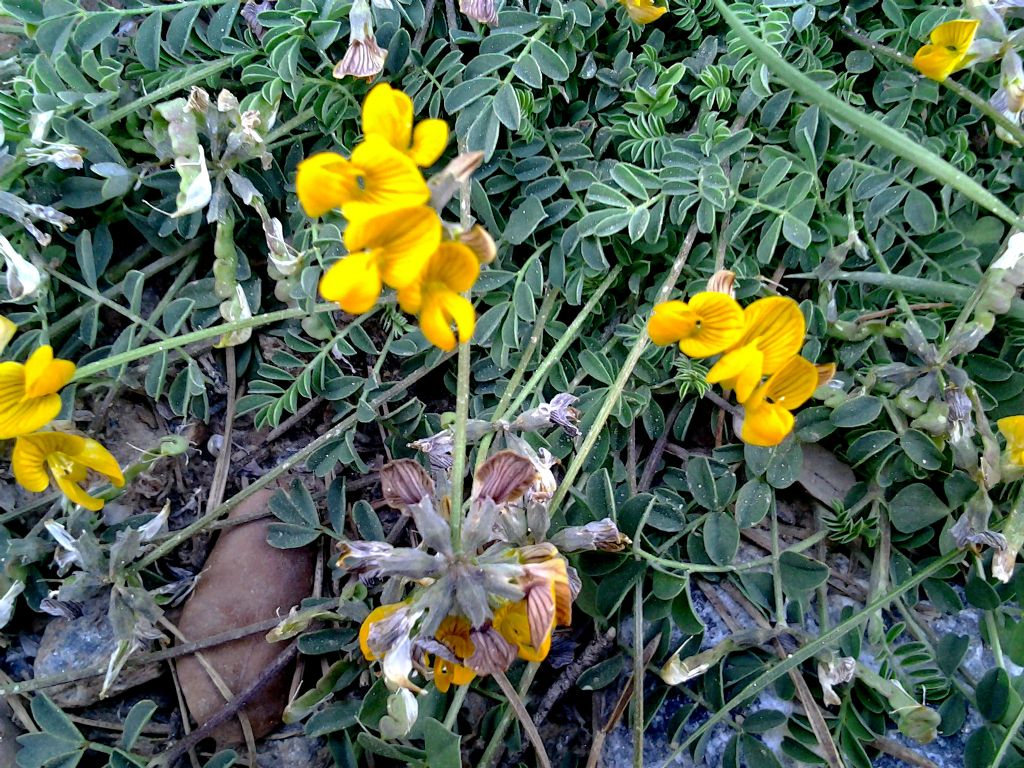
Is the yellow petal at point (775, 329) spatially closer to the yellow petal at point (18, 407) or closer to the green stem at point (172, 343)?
the green stem at point (172, 343)

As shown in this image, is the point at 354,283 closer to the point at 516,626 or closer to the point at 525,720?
the point at 516,626

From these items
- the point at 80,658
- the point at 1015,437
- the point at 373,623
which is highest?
the point at 1015,437

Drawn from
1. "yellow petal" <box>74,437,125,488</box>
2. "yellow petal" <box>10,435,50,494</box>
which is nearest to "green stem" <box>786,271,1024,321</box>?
"yellow petal" <box>74,437,125,488</box>

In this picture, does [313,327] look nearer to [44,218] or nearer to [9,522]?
[44,218]

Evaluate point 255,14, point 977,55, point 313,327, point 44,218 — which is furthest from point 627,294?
point 44,218

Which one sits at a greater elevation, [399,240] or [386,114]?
[386,114]

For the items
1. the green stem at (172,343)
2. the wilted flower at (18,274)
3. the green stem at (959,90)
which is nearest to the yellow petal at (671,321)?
the green stem at (172,343)

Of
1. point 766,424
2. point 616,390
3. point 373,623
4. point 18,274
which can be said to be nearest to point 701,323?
point 766,424
